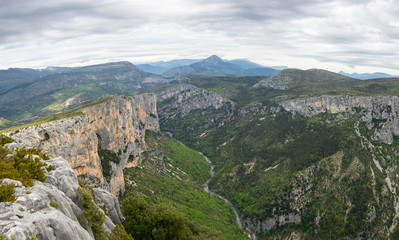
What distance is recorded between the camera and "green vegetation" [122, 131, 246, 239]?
324 ft

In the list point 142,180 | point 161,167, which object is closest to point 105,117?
point 142,180

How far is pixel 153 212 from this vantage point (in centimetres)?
4662

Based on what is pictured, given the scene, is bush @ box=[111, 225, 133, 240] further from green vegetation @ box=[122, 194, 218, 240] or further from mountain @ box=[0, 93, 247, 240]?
green vegetation @ box=[122, 194, 218, 240]

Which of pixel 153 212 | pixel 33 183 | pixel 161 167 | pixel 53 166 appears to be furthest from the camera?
pixel 161 167

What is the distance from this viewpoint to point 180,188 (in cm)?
12388

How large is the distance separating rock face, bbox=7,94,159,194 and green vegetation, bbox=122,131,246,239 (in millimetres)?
10028

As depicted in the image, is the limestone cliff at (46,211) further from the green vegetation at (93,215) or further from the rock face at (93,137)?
the rock face at (93,137)

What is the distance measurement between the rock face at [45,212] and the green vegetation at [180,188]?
146 feet

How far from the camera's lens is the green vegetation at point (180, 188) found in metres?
98.9

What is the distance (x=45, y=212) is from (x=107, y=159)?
70493 mm

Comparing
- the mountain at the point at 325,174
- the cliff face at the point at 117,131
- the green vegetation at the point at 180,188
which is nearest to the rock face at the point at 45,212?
the green vegetation at the point at 180,188

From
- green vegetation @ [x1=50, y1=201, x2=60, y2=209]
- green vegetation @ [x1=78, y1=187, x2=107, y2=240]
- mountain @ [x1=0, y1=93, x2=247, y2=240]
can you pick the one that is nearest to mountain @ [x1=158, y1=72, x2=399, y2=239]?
mountain @ [x1=0, y1=93, x2=247, y2=240]

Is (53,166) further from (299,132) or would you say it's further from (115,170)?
(299,132)

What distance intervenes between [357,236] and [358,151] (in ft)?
143
